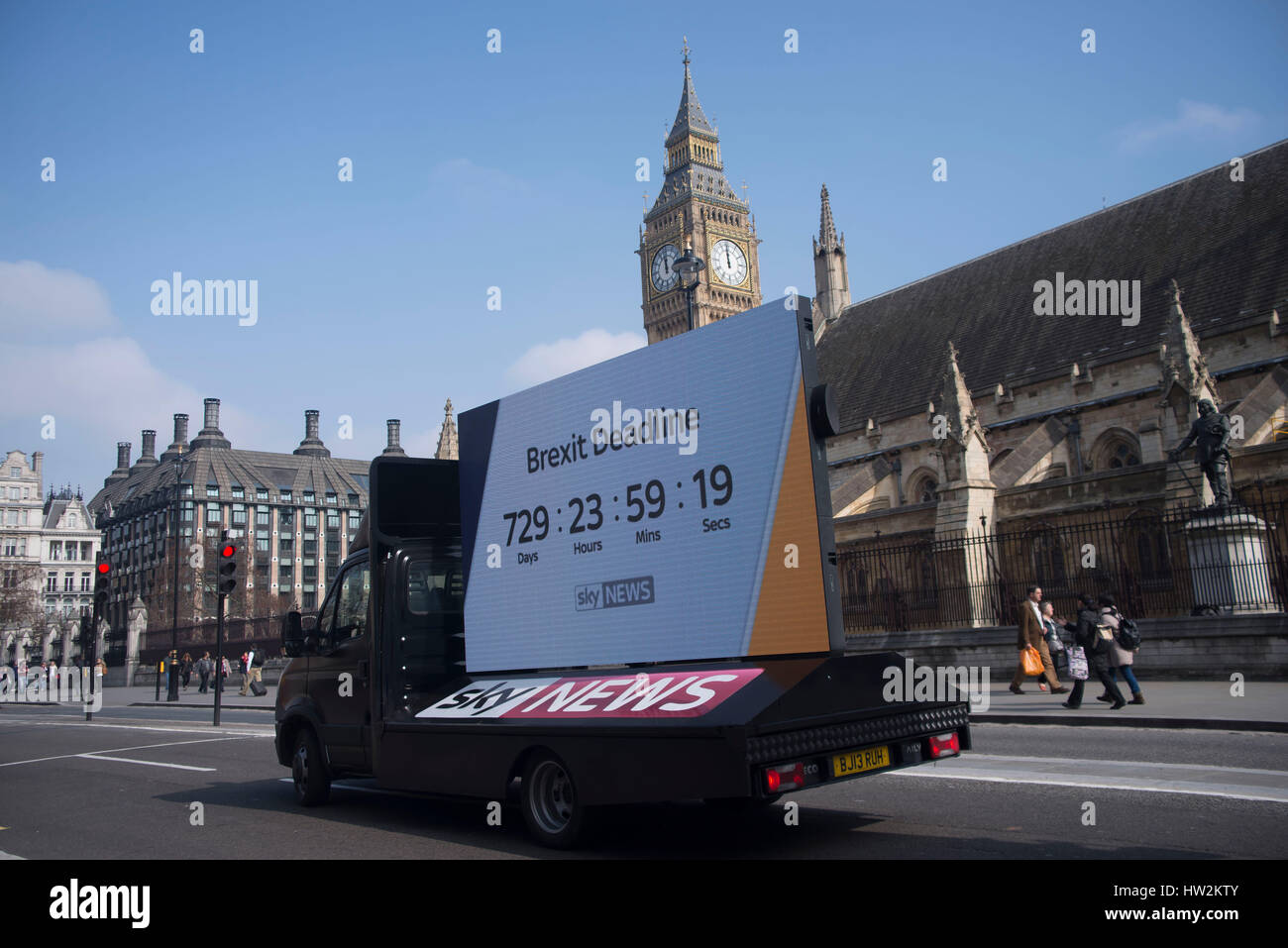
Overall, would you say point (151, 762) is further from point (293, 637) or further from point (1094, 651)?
point (1094, 651)

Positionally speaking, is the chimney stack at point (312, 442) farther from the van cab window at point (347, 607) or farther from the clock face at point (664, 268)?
the van cab window at point (347, 607)

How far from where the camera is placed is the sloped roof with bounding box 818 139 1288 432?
28266 millimetres

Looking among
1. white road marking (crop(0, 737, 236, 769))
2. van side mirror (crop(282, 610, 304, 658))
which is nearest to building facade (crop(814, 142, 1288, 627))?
white road marking (crop(0, 737, 236, 769))

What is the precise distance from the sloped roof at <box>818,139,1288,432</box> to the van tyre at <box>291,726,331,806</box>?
27.4 m

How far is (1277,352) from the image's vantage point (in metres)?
25.3

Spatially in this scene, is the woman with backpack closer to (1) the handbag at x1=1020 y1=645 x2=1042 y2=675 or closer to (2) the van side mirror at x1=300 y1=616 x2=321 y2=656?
(1) the handbag at x1=1020 y1=645 x2=1042 y2=675

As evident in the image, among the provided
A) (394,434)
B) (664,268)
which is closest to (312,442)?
(394,434)

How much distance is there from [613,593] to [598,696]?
3.00 feet

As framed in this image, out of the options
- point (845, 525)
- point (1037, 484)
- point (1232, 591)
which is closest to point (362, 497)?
point (845, 525)

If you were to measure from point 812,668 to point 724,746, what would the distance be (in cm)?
94

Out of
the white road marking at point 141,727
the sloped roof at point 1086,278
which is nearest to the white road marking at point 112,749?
the white road marking at point 141,727

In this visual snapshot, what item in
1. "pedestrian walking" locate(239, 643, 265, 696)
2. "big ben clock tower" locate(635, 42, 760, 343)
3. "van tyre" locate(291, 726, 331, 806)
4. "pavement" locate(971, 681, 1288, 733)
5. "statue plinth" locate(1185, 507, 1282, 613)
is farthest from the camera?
"big ben clock tower" locate(635, 42, 760, 343)

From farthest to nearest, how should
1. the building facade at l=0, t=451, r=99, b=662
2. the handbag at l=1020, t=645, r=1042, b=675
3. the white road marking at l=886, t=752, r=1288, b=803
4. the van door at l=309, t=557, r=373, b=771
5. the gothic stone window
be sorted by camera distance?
1. the building facade at l=0, t=451, r=99, b=662
2. the gothic stone window
3. the handbag at l=1020, t=645, r=1042, b=675
4. the van door at l=309, t=557, r=373, b=771
5. the white road marking at l=886, t=752, r=1288, b=803
